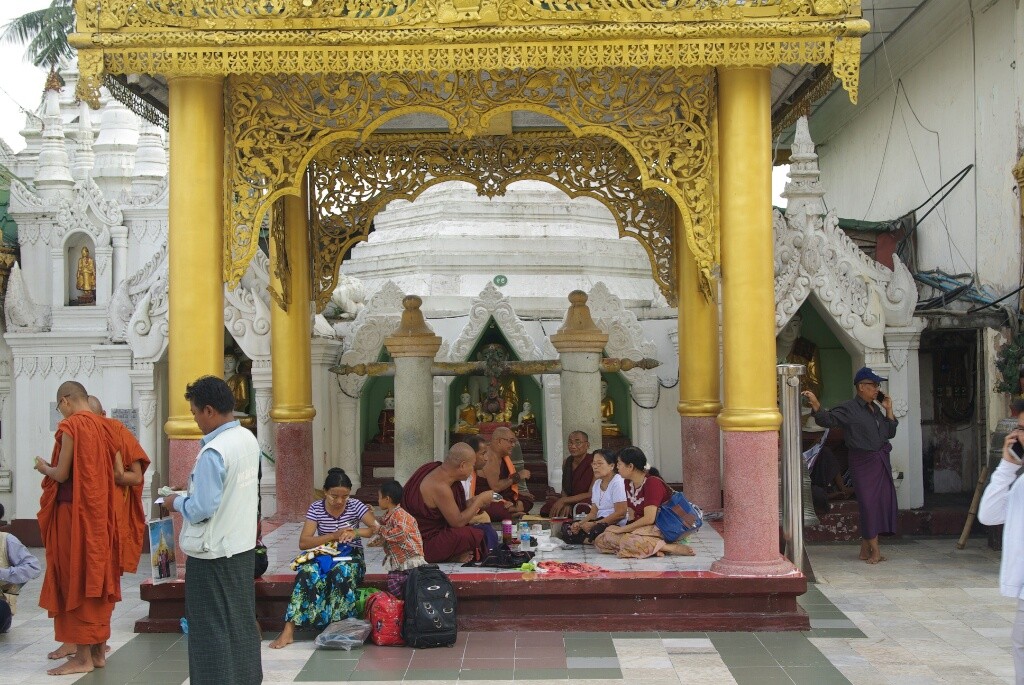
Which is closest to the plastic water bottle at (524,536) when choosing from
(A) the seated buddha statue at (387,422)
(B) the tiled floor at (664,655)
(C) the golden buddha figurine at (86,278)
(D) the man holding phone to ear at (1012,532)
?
(B) the tiled floor at (664,655)

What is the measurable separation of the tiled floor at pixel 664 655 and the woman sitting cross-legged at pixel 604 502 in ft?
5.02

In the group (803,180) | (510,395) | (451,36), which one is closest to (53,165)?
(510,395)

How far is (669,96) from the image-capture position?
8766 millimetres

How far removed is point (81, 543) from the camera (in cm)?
764

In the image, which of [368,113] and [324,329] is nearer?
[368,113]

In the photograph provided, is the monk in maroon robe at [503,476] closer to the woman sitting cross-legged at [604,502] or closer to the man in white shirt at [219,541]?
the woman sitting cross-legged at [604,502]

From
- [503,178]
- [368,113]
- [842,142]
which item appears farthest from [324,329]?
[842,142]

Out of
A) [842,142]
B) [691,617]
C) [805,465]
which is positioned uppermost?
[842,142]

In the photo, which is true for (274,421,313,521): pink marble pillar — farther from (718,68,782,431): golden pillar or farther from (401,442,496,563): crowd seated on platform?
(718,68,782,431): golden pillar

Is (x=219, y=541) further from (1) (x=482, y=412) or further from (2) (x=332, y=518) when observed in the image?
(1) (x=482, y=412)

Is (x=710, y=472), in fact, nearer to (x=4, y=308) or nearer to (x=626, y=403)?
(x=626, y=403)

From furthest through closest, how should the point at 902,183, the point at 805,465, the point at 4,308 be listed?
the point at 902,183
the point at 4,308
the point at 805,465

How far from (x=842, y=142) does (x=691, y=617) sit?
46.6ft

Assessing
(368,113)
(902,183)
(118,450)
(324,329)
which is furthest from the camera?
(902,183)
